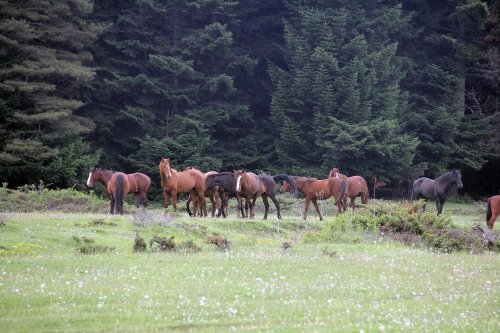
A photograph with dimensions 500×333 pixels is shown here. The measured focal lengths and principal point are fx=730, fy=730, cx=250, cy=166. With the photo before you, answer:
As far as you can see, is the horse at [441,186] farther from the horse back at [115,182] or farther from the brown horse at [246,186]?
the horse back at [115,182]

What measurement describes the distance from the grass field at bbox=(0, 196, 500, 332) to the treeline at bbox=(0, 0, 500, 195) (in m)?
25.4

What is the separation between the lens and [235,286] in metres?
12.6

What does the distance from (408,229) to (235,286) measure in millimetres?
12399

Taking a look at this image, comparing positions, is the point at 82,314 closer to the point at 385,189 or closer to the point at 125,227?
the point at 125,227

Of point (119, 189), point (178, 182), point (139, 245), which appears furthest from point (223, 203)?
point (139, 245)

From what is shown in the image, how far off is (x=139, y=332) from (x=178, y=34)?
43436mm

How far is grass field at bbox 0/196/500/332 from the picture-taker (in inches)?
392

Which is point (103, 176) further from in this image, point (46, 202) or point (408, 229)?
point (408, 229)

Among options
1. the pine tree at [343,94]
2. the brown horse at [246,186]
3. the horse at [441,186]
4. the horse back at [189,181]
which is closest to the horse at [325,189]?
the brown horse at [246,186]

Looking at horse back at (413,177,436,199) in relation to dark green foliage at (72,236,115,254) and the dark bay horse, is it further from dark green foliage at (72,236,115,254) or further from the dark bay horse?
dark green foliage at (72,236,115,254)

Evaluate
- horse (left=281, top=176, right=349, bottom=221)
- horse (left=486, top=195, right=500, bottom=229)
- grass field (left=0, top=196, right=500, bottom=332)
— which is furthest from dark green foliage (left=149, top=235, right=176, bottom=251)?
horse (left=486, top=195, right=500, bottom=229)

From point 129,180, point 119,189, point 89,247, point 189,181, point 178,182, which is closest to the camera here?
point 89,247

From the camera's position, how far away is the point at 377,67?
164ft

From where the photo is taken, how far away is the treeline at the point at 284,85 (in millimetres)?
46219
